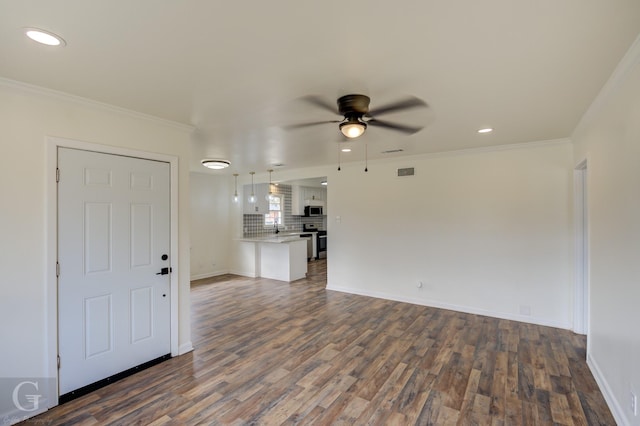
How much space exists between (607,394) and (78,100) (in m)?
4.96

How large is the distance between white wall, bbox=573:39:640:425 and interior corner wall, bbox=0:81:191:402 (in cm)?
409

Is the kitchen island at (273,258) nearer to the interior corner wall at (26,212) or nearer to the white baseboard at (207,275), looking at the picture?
the white baseboard at (207,275)

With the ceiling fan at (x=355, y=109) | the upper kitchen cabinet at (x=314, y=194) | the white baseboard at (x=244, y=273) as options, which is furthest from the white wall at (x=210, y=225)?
the ceiling fan at (x=355, y=109)

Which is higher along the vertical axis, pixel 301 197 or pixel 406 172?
pixel 406 172

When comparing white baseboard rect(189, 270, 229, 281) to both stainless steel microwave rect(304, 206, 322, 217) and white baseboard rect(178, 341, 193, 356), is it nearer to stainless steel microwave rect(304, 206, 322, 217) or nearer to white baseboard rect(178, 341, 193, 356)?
stainless steel microwave rect(304, 206, 322, 217)

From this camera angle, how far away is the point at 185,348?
336cm

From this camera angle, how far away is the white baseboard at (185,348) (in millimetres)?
3306

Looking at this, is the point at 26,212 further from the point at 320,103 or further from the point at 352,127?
the point at 352,127

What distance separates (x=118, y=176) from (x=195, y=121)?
0.92 metres

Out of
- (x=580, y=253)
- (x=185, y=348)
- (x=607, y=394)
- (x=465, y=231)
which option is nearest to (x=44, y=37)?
(x=185, y=348)

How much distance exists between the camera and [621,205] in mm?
2154

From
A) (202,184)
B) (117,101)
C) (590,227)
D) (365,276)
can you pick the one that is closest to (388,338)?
(365,276)

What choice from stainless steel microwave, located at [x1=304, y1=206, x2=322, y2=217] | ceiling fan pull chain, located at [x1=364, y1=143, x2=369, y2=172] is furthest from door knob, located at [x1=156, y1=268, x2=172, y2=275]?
stainless steel microwave, located at [x1=304, y1=206, x2=322, y2=217]

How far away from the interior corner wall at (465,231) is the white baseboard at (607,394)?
52.0 inches
